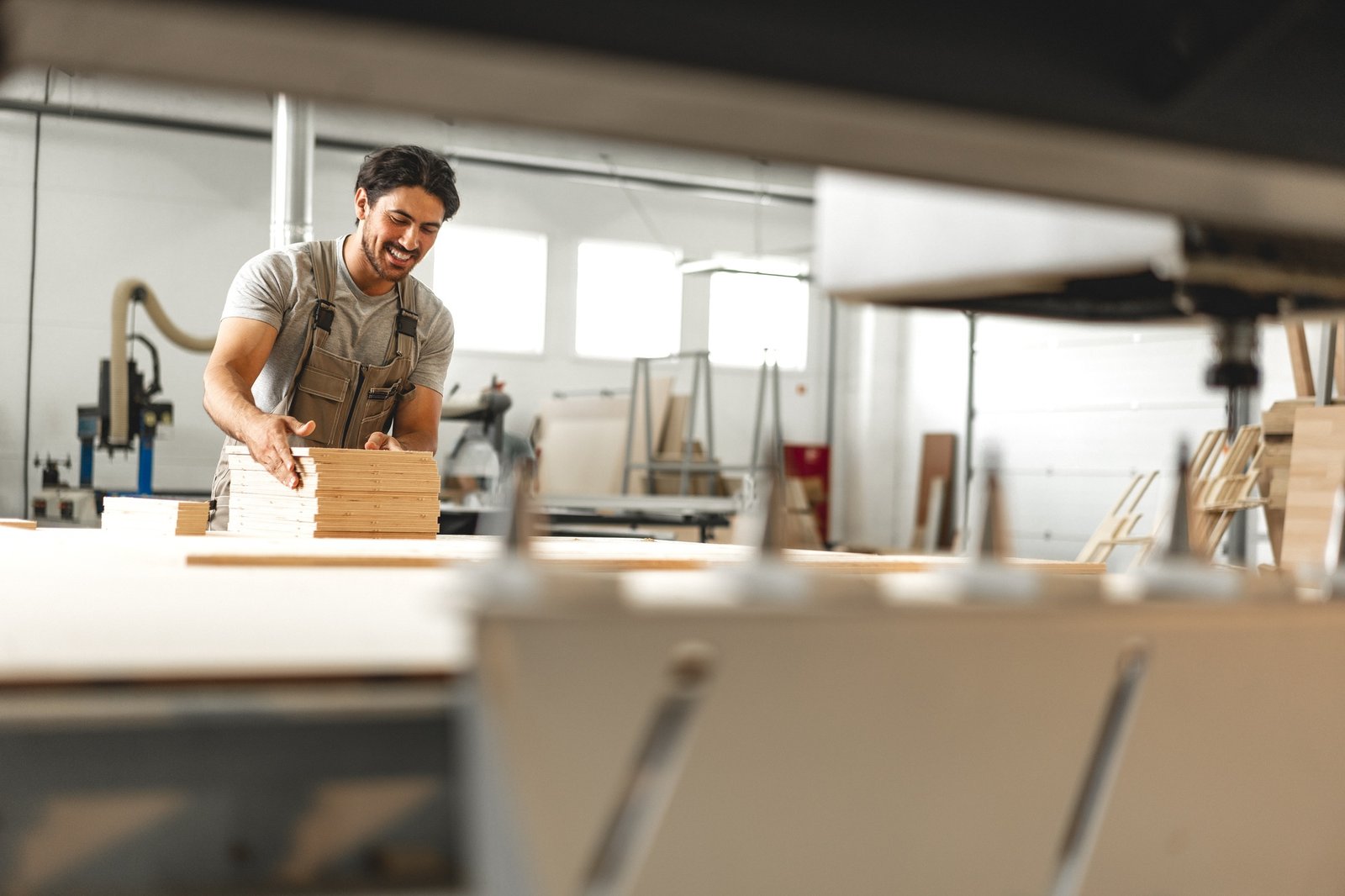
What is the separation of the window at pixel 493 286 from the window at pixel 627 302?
416mm

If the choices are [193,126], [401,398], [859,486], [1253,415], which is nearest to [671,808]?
[401,398]

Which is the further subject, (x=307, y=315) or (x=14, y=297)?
(x=14, y=297)

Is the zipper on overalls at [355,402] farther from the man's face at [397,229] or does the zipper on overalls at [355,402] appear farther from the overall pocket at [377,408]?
the man's face at [397,229]

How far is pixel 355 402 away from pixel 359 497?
0.79 m

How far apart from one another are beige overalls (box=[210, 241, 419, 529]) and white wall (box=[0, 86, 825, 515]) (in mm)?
6926

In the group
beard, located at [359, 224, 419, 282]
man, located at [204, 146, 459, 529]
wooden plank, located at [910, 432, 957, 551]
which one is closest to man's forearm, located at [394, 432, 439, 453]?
man, located at [204, 146, 459, 529]

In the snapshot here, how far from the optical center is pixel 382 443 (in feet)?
10.3

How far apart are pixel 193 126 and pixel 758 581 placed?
10506mm

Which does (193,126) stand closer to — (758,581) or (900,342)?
(900,342)

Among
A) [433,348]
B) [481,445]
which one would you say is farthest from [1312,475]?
[481,445]

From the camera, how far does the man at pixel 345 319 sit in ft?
10.6

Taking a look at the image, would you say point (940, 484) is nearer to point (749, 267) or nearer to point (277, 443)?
point (749, 267)

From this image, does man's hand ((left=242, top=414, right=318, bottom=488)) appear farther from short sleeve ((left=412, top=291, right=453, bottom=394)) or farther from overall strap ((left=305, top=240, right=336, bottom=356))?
short sleeve ((left=412, top=291, right=453, bottom=394))

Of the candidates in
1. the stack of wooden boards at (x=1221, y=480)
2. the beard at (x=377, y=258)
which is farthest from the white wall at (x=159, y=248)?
the beard at (x=377, y=258)
